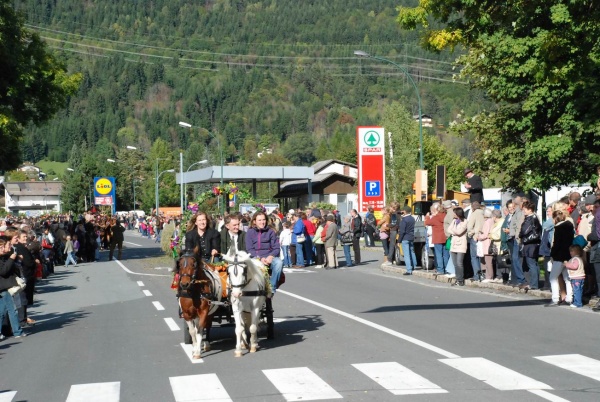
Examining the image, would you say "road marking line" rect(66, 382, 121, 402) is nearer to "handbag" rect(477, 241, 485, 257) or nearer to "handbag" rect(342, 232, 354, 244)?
"handbag" rect(477, 241, 485, 257)

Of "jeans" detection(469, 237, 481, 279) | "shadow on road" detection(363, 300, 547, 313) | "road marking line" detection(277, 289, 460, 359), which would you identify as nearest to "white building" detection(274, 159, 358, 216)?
"jeans" detection(469, 237, 481, 279)

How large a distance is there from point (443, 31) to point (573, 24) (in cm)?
363

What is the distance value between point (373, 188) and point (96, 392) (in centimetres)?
2757

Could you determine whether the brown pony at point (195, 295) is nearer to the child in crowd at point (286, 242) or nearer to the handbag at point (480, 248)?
the handbag at point (480, 248)

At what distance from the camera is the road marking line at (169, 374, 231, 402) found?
8.41 m

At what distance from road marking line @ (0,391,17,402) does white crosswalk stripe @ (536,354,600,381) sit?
18.4 feet

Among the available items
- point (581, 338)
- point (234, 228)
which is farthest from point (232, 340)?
point (581, 338)

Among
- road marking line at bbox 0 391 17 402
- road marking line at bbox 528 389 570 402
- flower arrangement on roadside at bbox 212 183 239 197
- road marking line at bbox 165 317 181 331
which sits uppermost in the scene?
flower arrangement on roadside at bbox 212 183 239 197

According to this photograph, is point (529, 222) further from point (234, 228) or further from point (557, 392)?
point (557, 392)

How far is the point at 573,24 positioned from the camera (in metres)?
16.0

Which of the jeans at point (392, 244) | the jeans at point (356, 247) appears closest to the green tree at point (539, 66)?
the jeans at point (392, 244)

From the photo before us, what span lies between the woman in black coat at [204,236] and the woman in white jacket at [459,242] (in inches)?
374

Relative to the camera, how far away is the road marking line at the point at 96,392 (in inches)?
340

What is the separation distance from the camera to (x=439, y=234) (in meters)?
22.7
